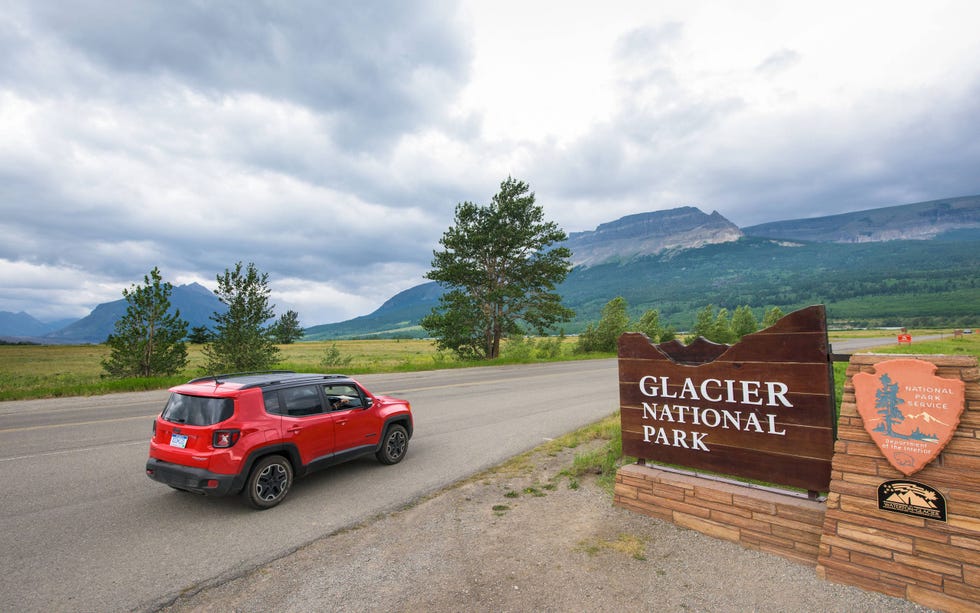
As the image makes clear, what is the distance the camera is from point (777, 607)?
3.39 metres

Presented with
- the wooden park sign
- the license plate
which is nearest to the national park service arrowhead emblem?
the wooden park sign

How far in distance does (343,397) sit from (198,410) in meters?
2.04

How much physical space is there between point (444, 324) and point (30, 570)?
80.9 feet

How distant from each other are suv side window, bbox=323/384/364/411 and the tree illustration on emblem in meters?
6.30

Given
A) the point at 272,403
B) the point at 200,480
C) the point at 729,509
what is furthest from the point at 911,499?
the point at 200,480

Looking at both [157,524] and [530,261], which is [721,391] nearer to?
[157,524]

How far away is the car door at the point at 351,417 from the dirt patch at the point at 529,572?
5.90 feet

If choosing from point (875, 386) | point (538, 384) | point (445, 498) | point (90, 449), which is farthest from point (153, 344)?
point (875, 386)

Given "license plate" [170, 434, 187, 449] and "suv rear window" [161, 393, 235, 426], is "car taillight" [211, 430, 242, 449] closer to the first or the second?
"suv rear window" [161, 393, 235, 426]

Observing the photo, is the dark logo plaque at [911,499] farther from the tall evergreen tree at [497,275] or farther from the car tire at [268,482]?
the tall evergreen tree at [497,275]

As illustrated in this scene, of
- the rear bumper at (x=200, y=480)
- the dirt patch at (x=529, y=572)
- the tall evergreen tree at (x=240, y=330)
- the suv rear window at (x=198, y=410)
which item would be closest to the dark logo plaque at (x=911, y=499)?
the dirt patch at (x=529, y=572)

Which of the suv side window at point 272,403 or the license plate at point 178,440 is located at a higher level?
the suv side window at point 272,403

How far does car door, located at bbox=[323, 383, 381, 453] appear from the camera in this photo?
6716mm

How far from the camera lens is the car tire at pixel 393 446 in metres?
7.45
